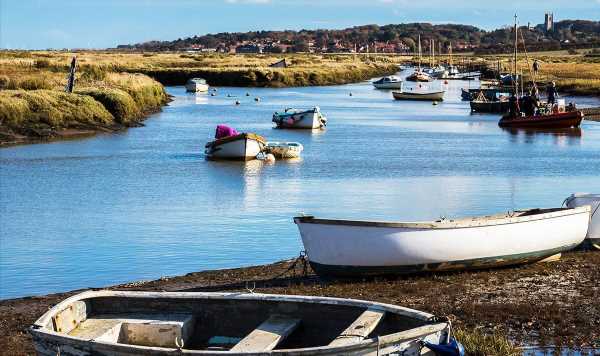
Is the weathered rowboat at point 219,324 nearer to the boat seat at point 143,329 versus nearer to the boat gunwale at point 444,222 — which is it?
the boat seat at point 143,329

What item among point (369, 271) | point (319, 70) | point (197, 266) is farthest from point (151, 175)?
point (319, 70)

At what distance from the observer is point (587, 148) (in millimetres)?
41219

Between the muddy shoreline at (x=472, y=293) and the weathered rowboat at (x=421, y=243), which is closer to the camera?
the muddy shoreline at (x=472, y=293)

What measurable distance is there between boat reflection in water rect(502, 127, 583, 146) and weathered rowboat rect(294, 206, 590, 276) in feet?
96.1

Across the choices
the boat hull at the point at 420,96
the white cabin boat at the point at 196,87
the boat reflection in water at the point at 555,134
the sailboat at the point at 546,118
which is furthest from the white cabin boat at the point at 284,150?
the white cabin boat at the point at 196,87

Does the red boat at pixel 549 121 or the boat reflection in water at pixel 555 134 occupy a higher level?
the red boat at pixel 549 121

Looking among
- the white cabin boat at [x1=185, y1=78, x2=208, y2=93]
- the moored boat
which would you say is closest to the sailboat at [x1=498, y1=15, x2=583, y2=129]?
the moored boat

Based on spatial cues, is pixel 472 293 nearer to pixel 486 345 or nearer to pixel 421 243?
pixel 421 243

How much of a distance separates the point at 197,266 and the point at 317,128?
32.8 meters

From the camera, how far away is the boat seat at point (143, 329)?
9766 millimetres

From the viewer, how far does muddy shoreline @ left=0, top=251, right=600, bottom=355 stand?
11766 mm

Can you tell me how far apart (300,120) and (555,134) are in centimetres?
1210

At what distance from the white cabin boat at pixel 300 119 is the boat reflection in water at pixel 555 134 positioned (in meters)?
9.26


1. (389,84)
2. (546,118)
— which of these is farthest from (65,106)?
(389,84)
